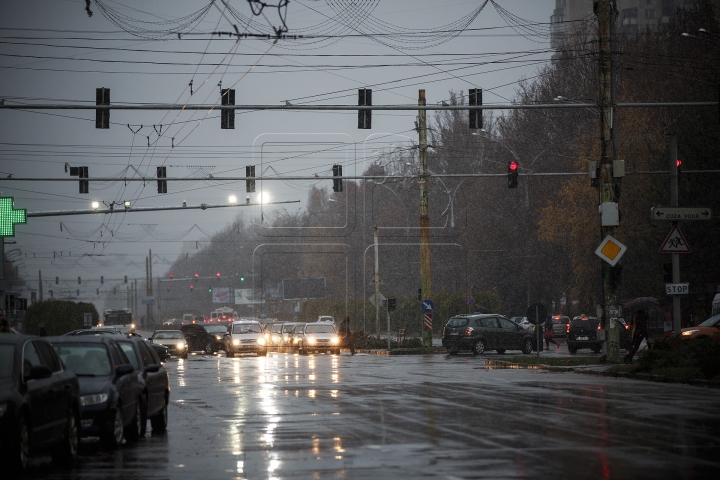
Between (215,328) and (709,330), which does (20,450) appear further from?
(215,328)

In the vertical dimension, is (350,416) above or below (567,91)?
below

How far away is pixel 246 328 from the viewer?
52.2m

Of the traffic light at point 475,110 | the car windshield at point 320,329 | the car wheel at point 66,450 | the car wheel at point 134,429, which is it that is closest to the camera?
the car wheel at point 66,450

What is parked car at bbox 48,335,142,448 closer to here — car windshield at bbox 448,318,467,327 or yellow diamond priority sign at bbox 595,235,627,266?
yellow diamond priority sign at bbox 595,235,627,266

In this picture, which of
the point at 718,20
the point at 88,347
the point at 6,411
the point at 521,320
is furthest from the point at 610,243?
the point at 521,320

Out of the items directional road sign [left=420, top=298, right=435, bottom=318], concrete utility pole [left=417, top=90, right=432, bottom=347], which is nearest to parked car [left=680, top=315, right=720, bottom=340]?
concrete utility pole [left=417, top=90, right=432, bottom=347]

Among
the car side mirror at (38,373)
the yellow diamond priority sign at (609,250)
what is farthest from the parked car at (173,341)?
the car side mirror at (38,373)

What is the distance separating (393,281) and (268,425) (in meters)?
78.9

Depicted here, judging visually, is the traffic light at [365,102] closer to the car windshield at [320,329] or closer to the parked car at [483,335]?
the parked car at [483,335]

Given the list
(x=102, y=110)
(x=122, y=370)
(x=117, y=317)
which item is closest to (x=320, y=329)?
(x=102, y=110)

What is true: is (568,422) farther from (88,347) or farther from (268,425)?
(88,347)

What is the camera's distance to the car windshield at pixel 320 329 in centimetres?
5309

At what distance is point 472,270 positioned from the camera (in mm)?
82312

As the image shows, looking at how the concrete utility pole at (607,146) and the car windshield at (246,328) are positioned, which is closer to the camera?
the concrete utility pole at (607,146)
